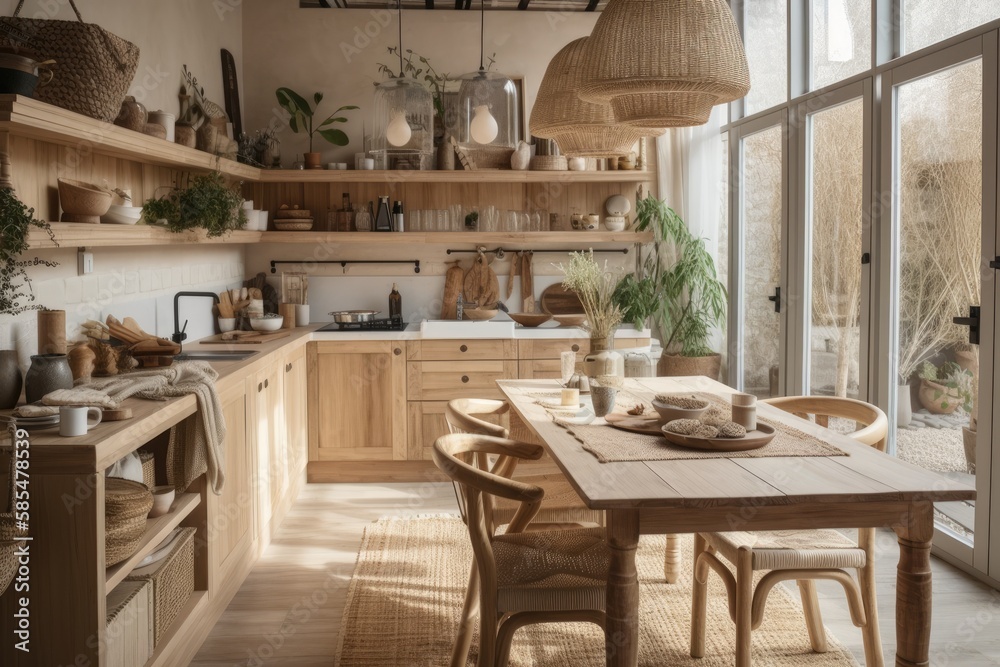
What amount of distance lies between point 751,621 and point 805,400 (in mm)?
944

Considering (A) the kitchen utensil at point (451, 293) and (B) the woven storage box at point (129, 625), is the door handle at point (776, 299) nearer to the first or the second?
(A) the kitchen utensil at point (451, 293)

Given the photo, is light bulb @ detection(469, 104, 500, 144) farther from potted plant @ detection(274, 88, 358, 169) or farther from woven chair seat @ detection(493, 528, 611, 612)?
woven chair seat @ detection(493, 528, 611, 612)

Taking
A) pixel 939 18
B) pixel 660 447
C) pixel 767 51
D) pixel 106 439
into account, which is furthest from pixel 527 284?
pixel 106 439

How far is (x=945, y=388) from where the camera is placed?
3963 millimetres

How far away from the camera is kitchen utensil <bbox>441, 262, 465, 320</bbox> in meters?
6.33

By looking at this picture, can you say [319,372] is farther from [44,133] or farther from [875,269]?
[875,269]

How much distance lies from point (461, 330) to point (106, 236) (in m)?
2.58

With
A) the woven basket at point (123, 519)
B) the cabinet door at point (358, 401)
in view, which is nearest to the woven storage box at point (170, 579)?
the woven basket at point (123, 519)

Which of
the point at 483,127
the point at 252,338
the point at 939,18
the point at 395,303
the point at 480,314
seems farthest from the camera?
the point at 395,303

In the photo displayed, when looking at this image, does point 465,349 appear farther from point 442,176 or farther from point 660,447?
point 660,447

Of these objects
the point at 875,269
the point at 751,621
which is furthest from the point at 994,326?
the point at 751,621

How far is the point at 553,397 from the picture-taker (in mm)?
3631

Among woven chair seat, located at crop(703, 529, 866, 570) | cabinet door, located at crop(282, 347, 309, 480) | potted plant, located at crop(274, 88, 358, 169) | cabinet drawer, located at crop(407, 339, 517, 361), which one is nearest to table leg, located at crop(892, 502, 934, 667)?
woven chair seat, located at crop(703, 529, 866, 570)

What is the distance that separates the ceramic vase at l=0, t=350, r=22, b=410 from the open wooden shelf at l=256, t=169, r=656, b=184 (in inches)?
127
